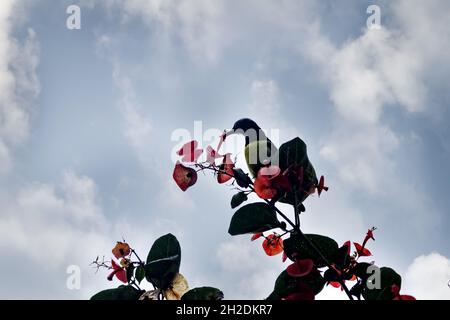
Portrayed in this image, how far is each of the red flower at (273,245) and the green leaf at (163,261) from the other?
0.32 meters

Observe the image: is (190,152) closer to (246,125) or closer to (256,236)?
(246,125)

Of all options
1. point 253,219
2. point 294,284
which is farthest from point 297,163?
point 294,284

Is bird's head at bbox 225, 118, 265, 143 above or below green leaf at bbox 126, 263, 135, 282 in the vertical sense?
above

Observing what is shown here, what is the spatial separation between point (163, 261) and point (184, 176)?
34 centimetres

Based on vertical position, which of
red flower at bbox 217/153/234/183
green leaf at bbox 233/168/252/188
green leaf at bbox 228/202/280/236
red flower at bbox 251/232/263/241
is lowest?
red flower at bbox 251/232/263/241

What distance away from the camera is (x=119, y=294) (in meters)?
1.49

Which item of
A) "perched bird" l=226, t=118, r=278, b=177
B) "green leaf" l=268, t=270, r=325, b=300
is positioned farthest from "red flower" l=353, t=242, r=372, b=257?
"perched bird" l=226, t=118, r=278, b=177

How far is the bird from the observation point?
148 centimetres

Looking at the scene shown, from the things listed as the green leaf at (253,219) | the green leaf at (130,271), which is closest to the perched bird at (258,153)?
the green leaf at (253,219)

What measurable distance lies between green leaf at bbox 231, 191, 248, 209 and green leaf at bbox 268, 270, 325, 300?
0.31 m

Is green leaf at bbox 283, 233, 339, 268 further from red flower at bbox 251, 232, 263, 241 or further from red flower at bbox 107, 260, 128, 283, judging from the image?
red flower at bbox 107, 260, 128, 283

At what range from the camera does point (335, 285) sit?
149 cm

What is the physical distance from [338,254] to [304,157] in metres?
0.35
